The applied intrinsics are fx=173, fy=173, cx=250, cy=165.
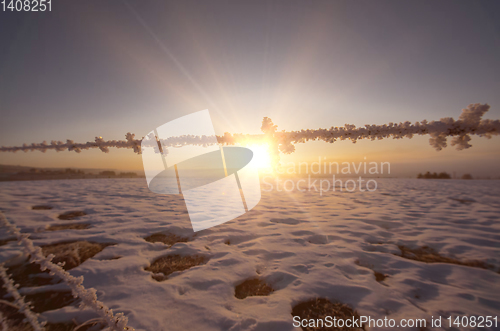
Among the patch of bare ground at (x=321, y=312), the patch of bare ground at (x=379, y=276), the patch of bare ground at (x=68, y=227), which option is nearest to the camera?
the patch of bare ground at (x=321, y=312)

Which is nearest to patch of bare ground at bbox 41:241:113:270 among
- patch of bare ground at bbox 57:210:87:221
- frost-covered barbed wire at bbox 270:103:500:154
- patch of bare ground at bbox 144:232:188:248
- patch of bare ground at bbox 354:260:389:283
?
patch of bare ground at bbox 144:232:188:248

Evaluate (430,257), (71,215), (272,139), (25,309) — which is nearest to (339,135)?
(272,139)

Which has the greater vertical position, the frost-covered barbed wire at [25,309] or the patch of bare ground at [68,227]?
the frost-covered barbed wire at [25,309]

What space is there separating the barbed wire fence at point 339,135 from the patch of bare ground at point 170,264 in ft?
4.03

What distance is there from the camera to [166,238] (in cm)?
255

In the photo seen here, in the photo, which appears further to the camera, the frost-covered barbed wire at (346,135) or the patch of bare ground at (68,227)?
the patch of bare ground at (68,227)

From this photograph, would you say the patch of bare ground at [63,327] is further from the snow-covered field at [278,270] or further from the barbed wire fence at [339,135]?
the barbed wire fence at [339,135]

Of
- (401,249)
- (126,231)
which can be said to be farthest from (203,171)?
(401,249)

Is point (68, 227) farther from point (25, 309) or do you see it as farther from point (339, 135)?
point (339, 135)

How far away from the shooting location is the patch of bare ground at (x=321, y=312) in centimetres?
115

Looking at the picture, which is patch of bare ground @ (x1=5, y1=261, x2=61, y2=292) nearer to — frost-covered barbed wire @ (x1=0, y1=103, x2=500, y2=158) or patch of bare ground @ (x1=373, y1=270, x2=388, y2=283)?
frost-covered barbed wire @ (x1=0, y1=103, x2=500, y2=158)

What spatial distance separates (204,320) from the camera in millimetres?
1143

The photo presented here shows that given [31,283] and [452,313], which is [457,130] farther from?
[31,283]

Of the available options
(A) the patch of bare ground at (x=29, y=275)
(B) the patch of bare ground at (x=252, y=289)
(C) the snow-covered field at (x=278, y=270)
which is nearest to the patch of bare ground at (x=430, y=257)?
(C) the snow-covered field at (x=278, y=270)
